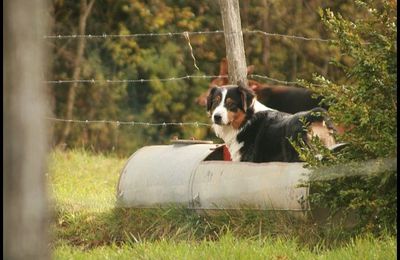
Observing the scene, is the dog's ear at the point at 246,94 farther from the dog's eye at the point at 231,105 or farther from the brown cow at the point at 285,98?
the brown cow at the point at 285,98

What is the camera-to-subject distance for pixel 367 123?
6.32 m

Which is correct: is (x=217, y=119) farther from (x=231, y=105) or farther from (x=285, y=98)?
(x=285, y=98)

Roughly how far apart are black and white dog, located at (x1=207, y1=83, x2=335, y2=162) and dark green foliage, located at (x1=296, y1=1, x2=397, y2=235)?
1.84m

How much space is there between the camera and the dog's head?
Result: 8.75 m

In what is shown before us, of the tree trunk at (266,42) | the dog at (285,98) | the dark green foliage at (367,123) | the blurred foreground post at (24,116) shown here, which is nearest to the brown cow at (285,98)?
the dog at (285,98)

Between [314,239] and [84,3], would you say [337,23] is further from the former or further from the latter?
[84,3]

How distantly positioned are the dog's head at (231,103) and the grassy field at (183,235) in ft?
3.74

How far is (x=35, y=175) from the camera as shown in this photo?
3.06 meters

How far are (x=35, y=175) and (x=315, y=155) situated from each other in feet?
13.5

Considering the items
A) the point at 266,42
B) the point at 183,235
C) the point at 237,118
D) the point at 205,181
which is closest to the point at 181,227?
the point at 183,235

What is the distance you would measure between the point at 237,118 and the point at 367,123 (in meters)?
2.65

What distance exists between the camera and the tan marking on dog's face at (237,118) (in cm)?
886

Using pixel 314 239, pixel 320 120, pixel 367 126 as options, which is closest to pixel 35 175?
pixel 367 126

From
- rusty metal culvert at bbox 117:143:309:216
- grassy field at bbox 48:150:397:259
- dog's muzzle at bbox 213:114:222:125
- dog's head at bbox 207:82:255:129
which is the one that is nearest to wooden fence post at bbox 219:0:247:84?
dog's head at bbox 207:82:255:129
